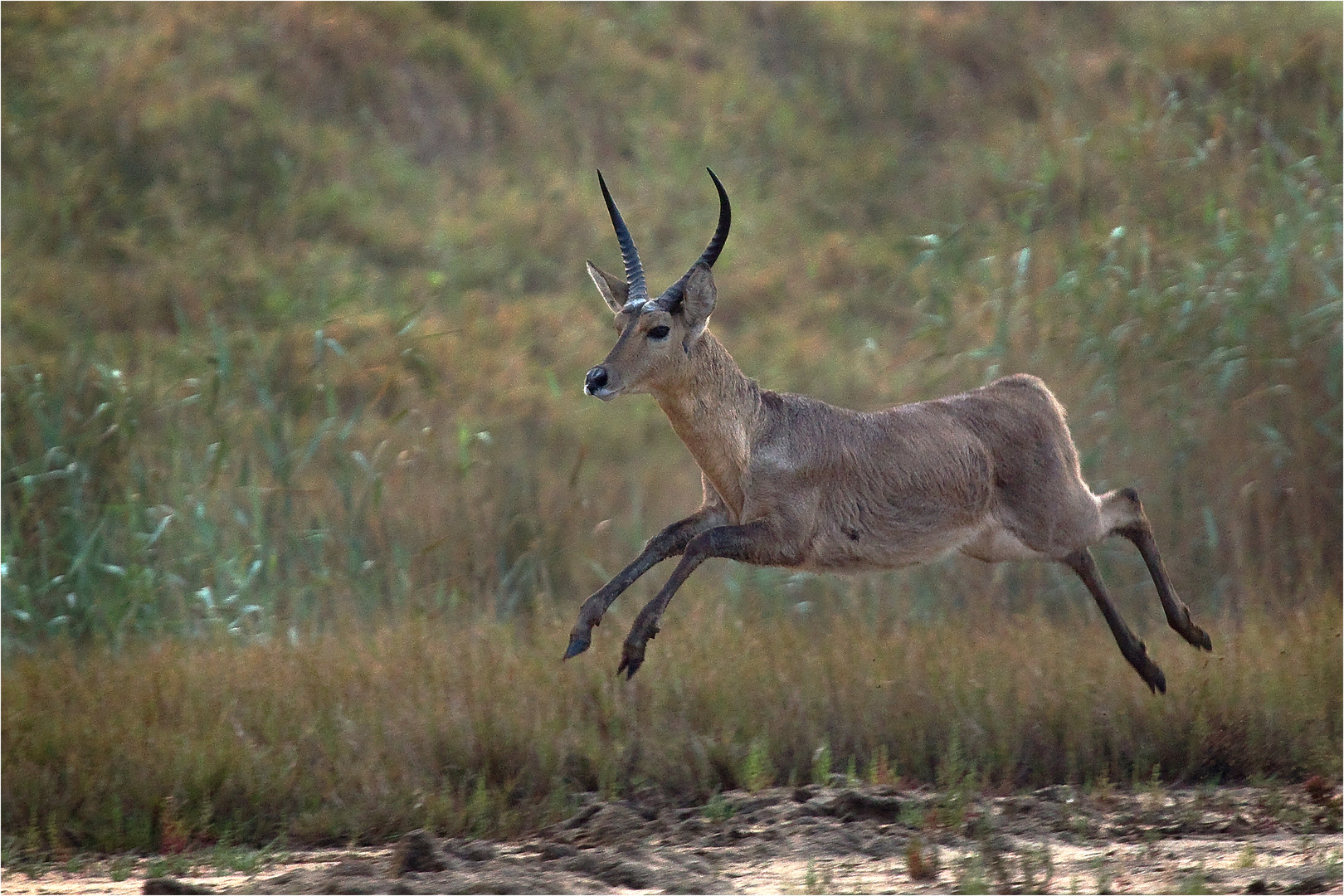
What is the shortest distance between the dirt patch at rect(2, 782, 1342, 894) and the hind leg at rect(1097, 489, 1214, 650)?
0.77m

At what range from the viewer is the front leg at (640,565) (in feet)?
17.7

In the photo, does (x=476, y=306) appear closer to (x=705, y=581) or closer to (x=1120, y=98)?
(x=705, y=581)

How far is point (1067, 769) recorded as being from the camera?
23.1ft

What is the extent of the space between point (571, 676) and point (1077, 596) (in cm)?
371

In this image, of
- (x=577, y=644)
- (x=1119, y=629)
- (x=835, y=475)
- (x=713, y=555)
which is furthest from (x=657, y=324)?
(x=1119, y=629)

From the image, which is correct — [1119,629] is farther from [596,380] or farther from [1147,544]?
[596,380]

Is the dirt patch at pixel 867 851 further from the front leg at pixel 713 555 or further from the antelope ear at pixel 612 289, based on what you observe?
the antelope ear at pixel 612 289

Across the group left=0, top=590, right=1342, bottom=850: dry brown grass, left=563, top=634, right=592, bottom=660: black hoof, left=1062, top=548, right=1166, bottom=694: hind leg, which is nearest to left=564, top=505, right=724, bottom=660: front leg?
left=563, top=634, right=592, bottom=660: black hoof

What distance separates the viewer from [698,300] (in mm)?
5859

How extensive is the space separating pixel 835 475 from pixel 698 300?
3.47 feet

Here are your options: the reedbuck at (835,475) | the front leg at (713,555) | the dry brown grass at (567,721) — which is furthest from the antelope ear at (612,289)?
the dry brown grass at (567,721)

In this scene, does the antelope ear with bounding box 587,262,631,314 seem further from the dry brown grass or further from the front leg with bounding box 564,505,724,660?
the dry brown grass

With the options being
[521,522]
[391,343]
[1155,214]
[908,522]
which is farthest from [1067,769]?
[391,343]

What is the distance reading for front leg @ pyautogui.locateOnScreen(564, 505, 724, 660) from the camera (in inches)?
212
